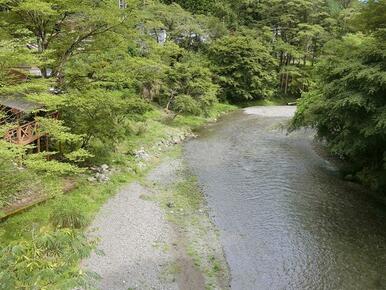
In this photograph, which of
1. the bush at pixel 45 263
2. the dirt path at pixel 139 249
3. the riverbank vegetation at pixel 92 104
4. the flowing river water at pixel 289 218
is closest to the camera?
the bush at pixel 45 263

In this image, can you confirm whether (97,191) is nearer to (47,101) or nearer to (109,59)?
(47,101)

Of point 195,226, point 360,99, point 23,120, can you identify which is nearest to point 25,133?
point 23,120

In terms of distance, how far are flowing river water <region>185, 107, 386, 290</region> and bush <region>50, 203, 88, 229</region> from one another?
16.0ft

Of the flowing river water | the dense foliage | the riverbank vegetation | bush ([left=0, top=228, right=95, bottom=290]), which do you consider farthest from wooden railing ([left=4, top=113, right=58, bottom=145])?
the dense foliage

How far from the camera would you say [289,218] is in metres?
14.9

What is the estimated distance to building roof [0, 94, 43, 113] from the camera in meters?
15.5

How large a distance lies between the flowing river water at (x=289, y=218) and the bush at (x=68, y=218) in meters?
4.89

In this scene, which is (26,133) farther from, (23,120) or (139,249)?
(139,249)

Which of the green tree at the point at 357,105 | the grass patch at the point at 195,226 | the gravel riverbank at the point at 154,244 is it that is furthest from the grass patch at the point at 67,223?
the green tree at the point at 357,105

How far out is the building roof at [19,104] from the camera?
15.5m

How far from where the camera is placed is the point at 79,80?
19094 millimetres

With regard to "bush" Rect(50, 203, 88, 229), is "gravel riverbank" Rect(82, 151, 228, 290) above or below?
below

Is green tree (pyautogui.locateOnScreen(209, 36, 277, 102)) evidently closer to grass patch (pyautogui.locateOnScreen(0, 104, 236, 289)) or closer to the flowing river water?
grass patch (pyautogui.locateOnScreen(0, 104, 236, 289))

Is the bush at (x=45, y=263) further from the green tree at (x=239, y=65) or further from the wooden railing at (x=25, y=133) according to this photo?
the green tree at (x=239, y=65)
